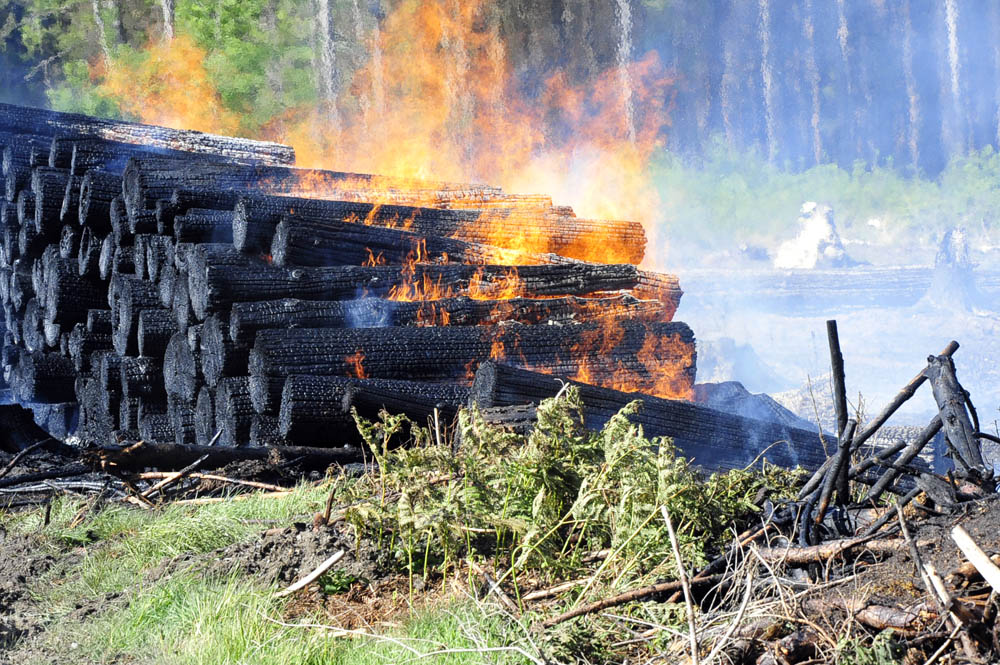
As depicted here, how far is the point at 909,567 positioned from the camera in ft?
6.96

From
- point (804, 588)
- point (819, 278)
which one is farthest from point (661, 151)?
point (804, 588)

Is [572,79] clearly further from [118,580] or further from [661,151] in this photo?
[118,580]

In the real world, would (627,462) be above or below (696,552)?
above

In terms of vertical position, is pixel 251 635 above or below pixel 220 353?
below

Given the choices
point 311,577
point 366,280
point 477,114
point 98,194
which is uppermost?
point 477,114

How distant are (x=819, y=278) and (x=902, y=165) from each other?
4160 mm

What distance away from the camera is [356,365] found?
20.5 feet

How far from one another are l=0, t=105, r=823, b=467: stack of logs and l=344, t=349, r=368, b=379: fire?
17mm

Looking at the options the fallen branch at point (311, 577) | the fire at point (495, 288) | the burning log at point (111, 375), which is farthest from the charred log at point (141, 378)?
the fallen branch at point (311, 577)

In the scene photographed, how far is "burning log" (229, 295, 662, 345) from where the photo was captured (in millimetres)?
6434

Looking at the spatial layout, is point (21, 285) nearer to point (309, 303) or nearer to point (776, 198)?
point (309, 303)

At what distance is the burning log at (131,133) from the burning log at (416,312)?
15.1ft

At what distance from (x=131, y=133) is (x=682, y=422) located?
7.92 m

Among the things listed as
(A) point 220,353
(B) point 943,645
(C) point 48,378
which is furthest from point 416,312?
(B) point 943,645
